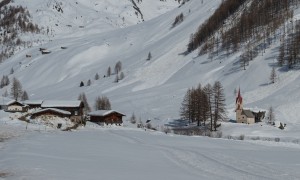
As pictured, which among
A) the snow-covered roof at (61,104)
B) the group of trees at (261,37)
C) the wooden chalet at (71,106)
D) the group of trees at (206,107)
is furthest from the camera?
the group of trees at (261,37)

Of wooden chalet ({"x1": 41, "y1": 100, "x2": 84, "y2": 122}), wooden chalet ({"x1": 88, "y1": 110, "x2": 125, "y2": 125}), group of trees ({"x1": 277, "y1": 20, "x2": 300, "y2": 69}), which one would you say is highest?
group of trees ({"x1": 277, "y1": 20, "x2": 300, "y2": 69})

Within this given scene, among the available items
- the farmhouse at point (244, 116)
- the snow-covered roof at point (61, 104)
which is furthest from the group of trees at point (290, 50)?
the snow-covered roof at point (61, 104)

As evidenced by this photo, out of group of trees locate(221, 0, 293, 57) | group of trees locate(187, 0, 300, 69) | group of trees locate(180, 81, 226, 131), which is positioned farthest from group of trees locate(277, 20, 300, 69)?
group of trees locate(180, 81, 226, 131)

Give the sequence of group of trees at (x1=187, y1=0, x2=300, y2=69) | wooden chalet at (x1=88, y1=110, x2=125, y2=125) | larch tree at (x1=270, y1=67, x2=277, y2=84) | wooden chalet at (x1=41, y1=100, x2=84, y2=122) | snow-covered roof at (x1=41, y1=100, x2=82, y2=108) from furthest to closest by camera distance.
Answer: group of trees at (x1=187, y1=0, x2=300, y2=69) < larch tree at (x1=270, y1=67, x2=277, y2=84) < snow-covered roof at (x1=41, y1=100, x2=82, y2=108) < wooden chalet at (x1=41, y1=100, x2=84, y2=122) < wooden chalet at (x1=88, y1=110, x2=125, y2=125)

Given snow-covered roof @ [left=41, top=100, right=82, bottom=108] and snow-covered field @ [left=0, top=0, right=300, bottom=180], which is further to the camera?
snow-covered roof @ [left=41, top=100, right=82, bottom=108]

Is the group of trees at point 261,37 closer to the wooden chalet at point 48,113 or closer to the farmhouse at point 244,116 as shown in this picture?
the farmhouse at point 244,116

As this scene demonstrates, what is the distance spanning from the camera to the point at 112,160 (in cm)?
2741

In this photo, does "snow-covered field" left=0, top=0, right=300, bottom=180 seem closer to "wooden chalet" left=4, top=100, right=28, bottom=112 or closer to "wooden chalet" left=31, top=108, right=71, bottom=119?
"wooden chalet" left=31, top=108, right=71, bottom=119

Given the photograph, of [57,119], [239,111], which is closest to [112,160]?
[57,119]

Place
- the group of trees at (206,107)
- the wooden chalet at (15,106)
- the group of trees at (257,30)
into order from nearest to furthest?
1. the group of trees at (206,107)
2. the wooden chalet at (15,106)
3. the group of trees at (257,30)

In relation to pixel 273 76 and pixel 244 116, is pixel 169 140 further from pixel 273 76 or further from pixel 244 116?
pixel 273 76

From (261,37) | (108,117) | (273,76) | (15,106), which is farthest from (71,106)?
(261,37)

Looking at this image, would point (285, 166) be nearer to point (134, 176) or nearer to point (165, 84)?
point (134, 176)

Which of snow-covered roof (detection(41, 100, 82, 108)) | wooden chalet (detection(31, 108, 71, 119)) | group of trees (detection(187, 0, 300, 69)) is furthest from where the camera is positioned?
Result: group of trees (detection(187, 0, 300, 69))
